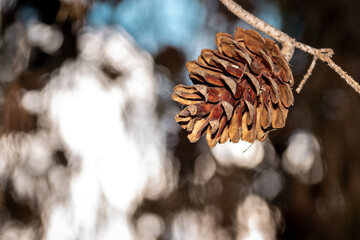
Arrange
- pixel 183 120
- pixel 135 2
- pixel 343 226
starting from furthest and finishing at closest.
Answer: pixel 135 2, pixel 343 226, pixel 183 120

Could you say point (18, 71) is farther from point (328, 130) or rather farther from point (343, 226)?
point (343, 226)

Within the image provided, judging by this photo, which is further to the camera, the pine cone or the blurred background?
the blurred background

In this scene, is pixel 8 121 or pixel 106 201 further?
pixel 106 201

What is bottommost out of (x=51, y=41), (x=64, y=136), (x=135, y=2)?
(x=64, y=136)

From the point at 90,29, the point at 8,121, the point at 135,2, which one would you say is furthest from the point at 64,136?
the point at 135,2

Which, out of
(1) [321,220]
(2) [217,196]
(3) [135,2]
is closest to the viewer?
(1) [321,220]

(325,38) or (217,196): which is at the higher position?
(325,38)

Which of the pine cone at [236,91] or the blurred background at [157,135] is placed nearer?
the pine cone at [236,91]

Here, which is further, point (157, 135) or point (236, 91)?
point (157, 135)
